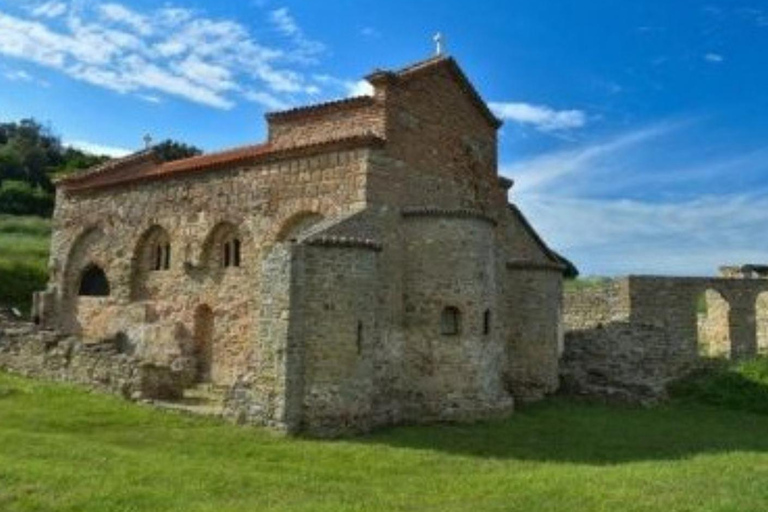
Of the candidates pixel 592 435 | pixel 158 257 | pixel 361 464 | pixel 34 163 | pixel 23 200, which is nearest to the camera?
pixel 361 464

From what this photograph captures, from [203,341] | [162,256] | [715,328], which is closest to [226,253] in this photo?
[203,341]

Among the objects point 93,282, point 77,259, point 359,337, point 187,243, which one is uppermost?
point 187,243

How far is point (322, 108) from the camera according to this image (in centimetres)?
1838

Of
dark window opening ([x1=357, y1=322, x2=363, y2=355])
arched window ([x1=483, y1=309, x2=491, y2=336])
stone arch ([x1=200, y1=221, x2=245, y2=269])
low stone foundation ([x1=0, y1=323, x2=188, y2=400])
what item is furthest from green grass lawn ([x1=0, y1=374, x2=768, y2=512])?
stone arch ([x1=200, y1=221, x2=245, y2=269])

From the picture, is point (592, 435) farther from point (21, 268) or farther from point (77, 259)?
point (21, 268)

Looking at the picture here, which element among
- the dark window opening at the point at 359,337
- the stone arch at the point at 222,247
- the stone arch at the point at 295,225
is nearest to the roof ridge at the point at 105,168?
the stone arch at the point at 222,247

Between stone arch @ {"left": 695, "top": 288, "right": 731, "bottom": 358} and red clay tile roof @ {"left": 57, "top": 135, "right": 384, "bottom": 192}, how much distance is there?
566 inches

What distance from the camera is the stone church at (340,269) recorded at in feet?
49.7

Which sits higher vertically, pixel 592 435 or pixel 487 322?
pixel 487 322

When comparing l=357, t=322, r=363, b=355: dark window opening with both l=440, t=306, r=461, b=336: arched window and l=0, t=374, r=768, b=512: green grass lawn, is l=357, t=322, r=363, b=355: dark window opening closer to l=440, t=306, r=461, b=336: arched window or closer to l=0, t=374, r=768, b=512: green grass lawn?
l=0, t=374, r=768, b=512: green grass lawn

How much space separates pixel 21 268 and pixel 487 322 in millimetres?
22880

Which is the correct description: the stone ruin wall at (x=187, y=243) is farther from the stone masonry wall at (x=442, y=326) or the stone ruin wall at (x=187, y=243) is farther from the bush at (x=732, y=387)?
the bush at (x=732, y=387)

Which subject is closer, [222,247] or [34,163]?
[222,247]

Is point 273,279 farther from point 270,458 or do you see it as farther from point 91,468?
point 91,468
